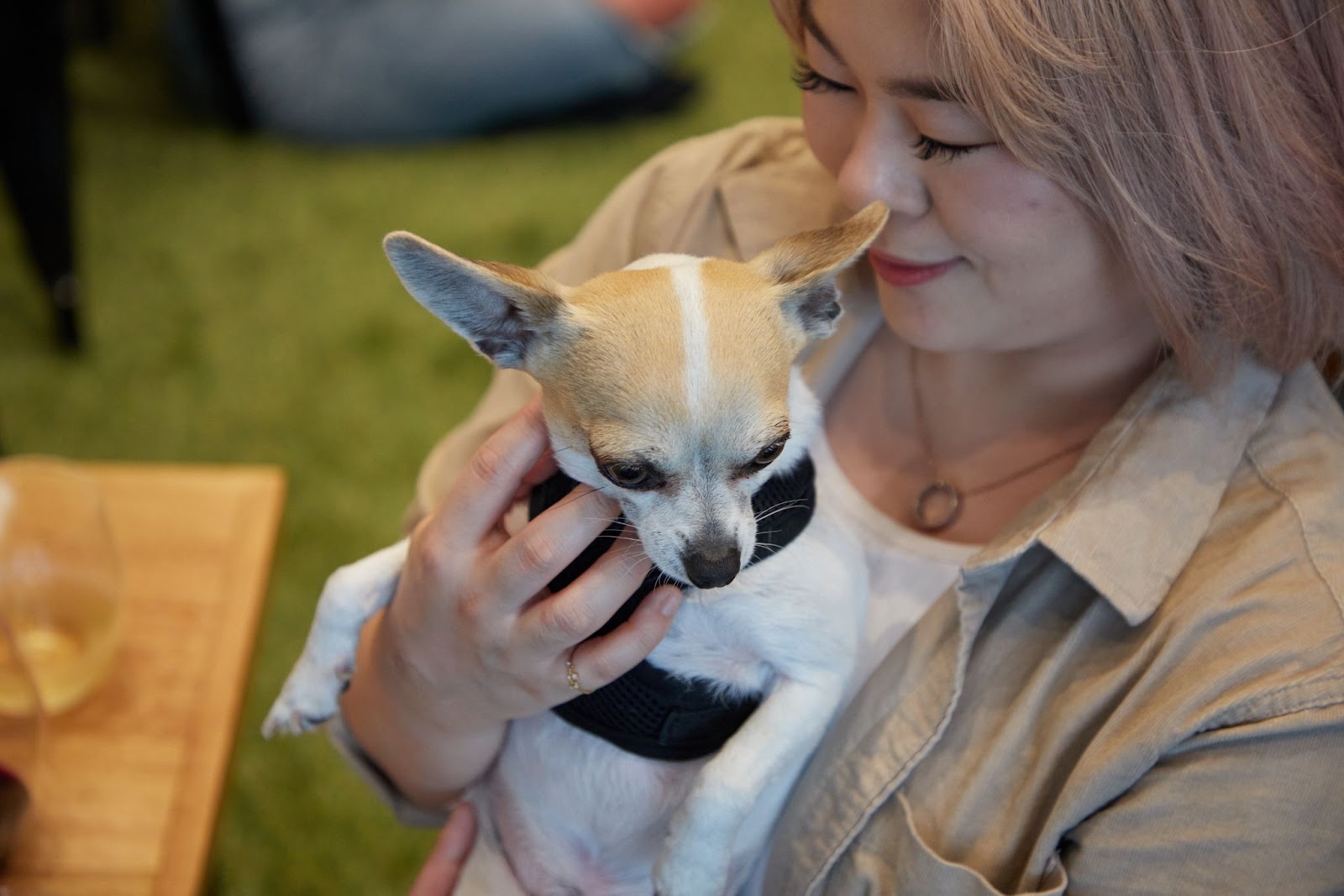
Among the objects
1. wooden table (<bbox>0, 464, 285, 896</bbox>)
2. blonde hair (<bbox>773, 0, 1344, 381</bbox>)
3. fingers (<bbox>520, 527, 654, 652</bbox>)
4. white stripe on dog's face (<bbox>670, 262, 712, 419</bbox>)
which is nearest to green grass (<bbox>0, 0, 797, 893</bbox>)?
wooden table (<bbox>0, 464, 285, 896</bbox>)

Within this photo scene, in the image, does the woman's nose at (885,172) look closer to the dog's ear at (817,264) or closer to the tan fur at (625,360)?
the dog's ear at (817,264)

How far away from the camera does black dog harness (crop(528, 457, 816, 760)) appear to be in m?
1.16

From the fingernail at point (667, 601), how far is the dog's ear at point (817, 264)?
0.31 m

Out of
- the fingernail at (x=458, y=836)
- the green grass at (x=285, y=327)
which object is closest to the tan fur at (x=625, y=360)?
the fingernail at (x=458, y=836)

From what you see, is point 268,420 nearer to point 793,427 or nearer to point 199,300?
point 199,300

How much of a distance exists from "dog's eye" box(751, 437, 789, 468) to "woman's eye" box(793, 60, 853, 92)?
1.18 ft

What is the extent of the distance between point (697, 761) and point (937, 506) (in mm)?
395

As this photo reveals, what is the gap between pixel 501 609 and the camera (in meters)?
1.12

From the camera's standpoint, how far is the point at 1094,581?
106 cm

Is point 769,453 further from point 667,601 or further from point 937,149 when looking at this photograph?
point 937,149

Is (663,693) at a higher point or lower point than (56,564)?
higher

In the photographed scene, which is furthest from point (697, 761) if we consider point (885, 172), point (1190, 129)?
point (1190, 129)

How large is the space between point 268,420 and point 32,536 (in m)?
1.39

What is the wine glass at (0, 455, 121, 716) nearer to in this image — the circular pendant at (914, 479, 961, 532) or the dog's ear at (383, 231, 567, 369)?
the dog's ear at (383, 231, 567, 369)
